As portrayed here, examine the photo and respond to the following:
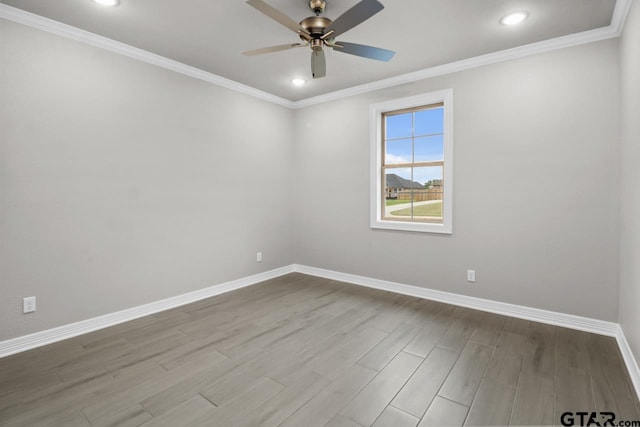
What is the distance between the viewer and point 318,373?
88.8 inches

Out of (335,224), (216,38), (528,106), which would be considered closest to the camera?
(216,38)

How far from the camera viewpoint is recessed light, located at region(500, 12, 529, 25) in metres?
2.50

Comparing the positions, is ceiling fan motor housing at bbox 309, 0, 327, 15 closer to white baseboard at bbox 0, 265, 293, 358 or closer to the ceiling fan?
the ceiling fan

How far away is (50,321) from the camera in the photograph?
270cm

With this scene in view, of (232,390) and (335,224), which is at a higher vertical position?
(335,224)

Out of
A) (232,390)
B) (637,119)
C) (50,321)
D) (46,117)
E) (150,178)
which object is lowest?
(232,390)

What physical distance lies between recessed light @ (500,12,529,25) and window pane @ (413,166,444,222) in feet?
5.20

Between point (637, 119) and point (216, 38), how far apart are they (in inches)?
130

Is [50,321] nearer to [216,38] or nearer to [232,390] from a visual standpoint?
[232,390]

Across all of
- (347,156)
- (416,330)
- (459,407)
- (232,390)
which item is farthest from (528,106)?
(232,390)

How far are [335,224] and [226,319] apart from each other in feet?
6.68

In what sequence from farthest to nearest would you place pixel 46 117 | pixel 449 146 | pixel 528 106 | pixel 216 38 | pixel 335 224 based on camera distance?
pixel 335 224 < pixel 449 146 < pixel 528 106 < pixel 216 38 < pixel 46 117

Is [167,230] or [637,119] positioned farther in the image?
[167,230]

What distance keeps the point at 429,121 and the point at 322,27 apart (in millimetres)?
2031
